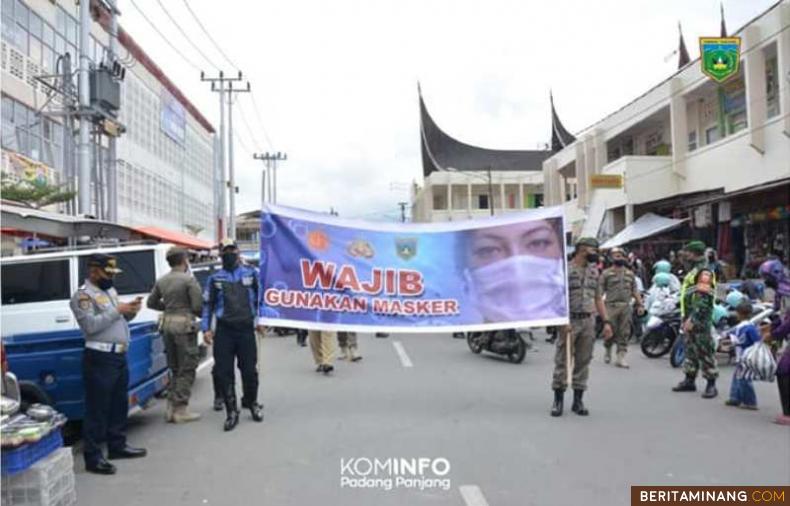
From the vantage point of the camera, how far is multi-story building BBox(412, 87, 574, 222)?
64.6 metres

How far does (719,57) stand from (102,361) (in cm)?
1856

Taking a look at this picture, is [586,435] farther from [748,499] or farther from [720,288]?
[720,288]

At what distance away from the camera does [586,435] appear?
6711 mm

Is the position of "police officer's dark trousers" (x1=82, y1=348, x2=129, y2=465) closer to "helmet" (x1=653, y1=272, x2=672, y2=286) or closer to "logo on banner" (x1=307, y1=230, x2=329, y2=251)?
"logo on banner" (x1=307, y1=230, x2=329, y2=251)

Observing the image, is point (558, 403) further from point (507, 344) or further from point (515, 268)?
point (507, 344)

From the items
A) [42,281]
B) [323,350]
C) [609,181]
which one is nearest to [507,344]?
[323,350]

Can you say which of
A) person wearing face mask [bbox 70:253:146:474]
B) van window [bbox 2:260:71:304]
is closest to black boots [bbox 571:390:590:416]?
person wearing face mask [bbox 70:253:146:474]

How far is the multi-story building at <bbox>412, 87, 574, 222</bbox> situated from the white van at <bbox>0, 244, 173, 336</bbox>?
52040 millimetres

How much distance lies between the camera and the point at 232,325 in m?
7.36

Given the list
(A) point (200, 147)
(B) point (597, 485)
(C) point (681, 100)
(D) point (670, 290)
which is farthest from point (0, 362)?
(A) point (200, 147)

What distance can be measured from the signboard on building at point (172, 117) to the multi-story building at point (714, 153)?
25.8 metres

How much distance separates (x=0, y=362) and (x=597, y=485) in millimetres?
4171

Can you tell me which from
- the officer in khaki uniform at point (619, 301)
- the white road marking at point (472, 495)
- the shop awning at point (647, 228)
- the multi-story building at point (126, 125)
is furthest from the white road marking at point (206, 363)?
the shop awning at point (647, 228)

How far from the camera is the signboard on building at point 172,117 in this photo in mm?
44719
